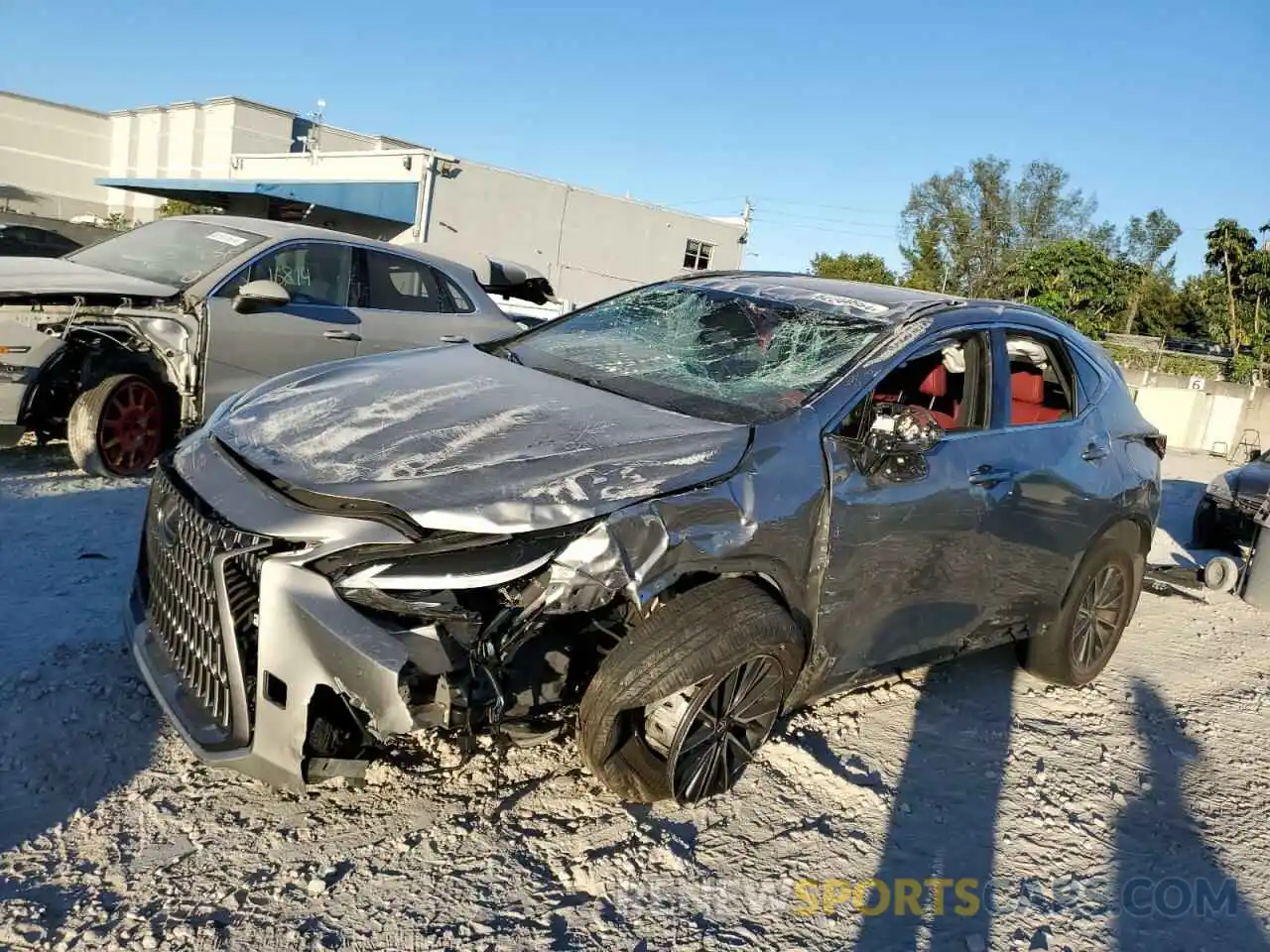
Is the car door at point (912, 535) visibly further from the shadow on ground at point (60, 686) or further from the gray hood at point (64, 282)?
the gray hood at point (64, 282)

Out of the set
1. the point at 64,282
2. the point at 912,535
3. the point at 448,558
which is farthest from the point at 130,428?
the point at 912,535

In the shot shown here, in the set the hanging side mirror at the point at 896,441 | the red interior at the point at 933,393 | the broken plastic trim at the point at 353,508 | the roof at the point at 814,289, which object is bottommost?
the broken plastic trim at the point at 353,508

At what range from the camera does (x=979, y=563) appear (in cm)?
408

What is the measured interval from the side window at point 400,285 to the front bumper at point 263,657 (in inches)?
189

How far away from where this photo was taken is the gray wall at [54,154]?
51.0 metres

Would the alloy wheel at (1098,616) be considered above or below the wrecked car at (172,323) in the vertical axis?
Answer: below

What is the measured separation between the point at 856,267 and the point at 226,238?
38657mm

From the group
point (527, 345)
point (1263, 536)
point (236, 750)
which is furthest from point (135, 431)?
point (1263, 536)

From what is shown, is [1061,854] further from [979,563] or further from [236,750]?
[236,750]

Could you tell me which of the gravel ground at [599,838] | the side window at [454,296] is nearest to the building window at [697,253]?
the side window at [454,296]

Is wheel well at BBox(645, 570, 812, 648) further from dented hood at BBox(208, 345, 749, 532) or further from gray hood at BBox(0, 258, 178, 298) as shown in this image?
gray hood at BBox(0, 258, 178, 298)

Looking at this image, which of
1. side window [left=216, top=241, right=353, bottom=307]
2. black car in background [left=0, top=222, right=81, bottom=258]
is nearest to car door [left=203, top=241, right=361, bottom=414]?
side window [left=216, top=241, right=353, bottom=307]

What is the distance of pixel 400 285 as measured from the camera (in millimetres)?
7871

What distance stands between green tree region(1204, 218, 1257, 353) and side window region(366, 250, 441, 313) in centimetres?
3699
